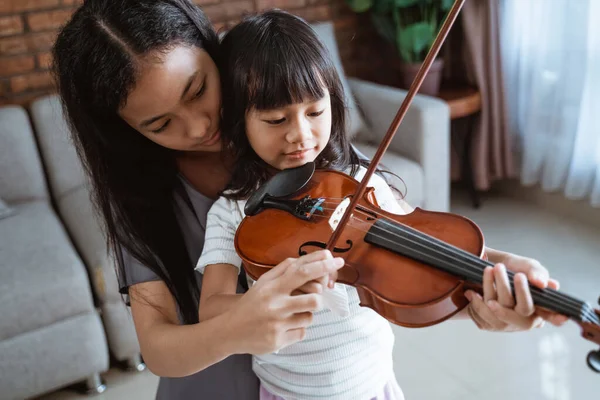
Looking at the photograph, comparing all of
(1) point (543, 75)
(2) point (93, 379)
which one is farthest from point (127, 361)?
(1) point (543, 75)

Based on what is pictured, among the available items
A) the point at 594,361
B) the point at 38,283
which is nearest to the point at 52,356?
the point at 38,283

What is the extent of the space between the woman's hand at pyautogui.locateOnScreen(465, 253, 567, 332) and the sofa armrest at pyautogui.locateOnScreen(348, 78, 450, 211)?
1645mm

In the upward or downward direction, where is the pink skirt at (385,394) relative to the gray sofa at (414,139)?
upward

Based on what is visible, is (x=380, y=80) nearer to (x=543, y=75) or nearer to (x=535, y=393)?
(x=543, y=75)

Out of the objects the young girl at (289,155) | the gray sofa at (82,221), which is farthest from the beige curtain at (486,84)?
the young girl at (289,155)

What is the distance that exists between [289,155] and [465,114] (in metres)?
1.91

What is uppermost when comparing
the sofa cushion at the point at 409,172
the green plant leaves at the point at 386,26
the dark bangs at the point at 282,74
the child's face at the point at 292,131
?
the dark bangs at the point at 282,74

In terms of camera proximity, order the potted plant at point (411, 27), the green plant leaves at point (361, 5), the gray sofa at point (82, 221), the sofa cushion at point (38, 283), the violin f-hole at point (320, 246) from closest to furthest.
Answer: the violin f-hole at point (320, 246)
the sofa cushion at point (38, 283)
the gray sofa at point (82, 221)
the potted plant at point (411, 27)
the green plant leaves at point (361, 5)

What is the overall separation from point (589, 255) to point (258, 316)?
198 centimetres

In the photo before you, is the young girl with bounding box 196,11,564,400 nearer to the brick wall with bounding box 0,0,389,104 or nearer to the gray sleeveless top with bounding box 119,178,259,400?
the gray sleeveless top with bounding box 119,178,259,400

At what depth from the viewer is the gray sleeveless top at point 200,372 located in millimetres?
960

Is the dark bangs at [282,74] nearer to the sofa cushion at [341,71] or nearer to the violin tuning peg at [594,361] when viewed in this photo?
the violin tuning peg at [594,361]

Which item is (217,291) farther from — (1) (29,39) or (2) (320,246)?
(1) (29,39)

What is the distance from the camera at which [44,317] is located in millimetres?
1729
